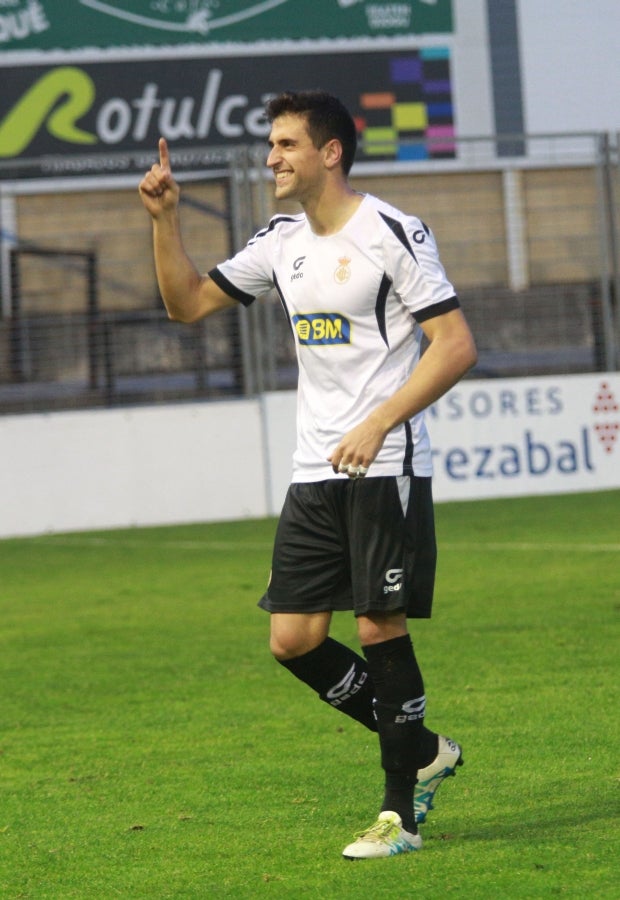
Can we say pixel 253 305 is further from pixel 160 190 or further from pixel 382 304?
pixel 382 304

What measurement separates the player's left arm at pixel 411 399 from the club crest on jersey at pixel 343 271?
0.31 m

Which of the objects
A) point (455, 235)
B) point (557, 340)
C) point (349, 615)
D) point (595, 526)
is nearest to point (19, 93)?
point (455, 235)

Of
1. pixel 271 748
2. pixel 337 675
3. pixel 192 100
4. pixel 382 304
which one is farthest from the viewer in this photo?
pixel 192 100

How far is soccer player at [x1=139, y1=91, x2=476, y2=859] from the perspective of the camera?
414cm

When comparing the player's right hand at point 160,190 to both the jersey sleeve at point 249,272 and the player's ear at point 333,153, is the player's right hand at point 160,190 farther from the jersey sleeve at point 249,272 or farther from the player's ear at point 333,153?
the player's ear at point 333,153

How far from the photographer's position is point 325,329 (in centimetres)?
423

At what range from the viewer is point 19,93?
2083 cm

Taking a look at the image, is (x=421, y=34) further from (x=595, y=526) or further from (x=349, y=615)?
(x=349, y=615)

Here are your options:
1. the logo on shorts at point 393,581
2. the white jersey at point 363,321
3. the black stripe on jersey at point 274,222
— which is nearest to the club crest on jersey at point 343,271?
the white jersey at point 363,321

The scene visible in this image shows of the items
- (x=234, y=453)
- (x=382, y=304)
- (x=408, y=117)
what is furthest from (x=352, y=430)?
(x=408, y=117)

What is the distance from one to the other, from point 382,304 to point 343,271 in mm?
127

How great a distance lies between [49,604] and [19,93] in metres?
12.3

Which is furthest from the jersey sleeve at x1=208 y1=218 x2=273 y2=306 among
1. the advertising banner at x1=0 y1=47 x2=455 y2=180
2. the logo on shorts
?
the advertising banner at x1=0 y1=47 x2=455 y2=180

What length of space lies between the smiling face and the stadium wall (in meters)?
10.6
